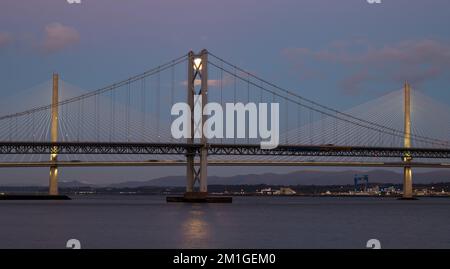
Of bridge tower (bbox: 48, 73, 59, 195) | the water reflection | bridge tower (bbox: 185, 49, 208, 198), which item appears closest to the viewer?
the water reflection

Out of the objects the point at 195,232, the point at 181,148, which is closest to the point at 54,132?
the point at 181,148

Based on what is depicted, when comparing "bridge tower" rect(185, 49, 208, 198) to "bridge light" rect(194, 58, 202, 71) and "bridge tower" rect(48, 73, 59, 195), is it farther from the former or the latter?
"bridge tower" rect(48, 73, 59, 195)

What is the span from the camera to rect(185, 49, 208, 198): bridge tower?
57281 mm

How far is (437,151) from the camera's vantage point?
226 ft

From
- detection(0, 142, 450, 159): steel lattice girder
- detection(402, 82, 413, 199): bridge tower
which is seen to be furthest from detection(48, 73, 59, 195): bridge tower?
detection(402, 82, 413, 199): bridge tower

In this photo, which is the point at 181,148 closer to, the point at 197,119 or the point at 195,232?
the point at 197,119

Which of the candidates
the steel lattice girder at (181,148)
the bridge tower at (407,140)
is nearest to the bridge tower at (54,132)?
the steel lattice girder at (181,148)

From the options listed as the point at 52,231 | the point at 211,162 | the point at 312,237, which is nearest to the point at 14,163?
the point at 211,162

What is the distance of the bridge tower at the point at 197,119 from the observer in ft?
188

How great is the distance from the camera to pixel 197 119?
58062 mm

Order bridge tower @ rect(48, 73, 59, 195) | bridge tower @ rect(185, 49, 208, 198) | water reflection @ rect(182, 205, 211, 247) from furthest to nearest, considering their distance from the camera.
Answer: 1. bridge tower @ rect(48, 73, 59, 195)
2. bridge tower @ rect(185, 49, 208, 198)
3. water reflection @ rect(182, 205, 211, 247)

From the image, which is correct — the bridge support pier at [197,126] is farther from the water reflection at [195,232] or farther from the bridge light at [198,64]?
the water reflection at [195,232]

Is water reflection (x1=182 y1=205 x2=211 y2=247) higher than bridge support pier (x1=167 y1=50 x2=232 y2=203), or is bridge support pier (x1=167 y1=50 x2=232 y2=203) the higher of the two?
bridge support pier (x1=167 y1=50 x2=232 y2=203)

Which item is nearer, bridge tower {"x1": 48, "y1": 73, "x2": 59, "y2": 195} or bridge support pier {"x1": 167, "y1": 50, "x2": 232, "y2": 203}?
bridge support pier {"x1": 167, "y1": 50, "x2": 232, "y2": 203}
